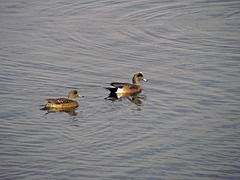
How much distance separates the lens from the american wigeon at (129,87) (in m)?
15.2

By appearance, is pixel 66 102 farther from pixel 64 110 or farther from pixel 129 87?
pixel 129 87

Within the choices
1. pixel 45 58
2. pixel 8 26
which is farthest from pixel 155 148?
pixel 8 26

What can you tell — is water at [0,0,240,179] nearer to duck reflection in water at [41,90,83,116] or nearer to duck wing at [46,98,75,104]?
duck reflection in water at [41,90,83,116]

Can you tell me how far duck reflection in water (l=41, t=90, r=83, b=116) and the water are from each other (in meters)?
0.22

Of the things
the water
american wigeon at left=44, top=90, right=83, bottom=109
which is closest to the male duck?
american wigeon at left=44, top=90, right=83, bottom=109

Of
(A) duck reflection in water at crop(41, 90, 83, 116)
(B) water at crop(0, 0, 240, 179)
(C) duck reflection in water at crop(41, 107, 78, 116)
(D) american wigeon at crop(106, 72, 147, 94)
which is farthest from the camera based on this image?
(D) american wigeon at crop(106, 72, 147, 94)

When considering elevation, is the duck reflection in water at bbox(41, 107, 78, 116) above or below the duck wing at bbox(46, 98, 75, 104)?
below

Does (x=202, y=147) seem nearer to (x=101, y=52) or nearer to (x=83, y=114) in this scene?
(x=83, y=114)

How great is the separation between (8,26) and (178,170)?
46.4ft

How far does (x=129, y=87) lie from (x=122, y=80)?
710mm

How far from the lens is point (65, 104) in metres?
13.8

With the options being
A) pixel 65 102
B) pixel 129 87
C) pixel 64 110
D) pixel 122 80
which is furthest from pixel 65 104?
pixel 122 80

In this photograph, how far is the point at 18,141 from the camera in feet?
36.4

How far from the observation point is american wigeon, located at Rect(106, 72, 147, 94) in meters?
15.2
